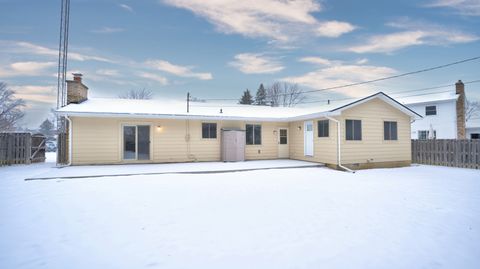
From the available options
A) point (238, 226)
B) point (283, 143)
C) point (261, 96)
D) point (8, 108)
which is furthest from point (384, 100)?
point (8, 108)

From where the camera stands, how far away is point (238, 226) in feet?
12.8

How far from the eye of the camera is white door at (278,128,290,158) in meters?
14.3

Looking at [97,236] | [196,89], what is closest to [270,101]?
[196,89]

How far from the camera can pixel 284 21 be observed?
40.9ft

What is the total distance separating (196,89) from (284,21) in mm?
13934

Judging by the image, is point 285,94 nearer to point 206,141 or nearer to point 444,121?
point 444,121

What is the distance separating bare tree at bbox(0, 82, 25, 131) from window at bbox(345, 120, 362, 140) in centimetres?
2922

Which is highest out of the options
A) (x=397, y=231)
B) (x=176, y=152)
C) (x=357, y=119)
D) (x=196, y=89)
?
(x=196, y=89)

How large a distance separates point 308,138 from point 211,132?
4921 millimetres

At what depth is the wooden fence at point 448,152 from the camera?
11.2 m

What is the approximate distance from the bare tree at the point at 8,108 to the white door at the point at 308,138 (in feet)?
89.2

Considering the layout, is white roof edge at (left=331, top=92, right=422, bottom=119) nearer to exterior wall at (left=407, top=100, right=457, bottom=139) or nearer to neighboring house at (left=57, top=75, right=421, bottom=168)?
neighboring house at (left=57, top=75, right=421, bottom=168)

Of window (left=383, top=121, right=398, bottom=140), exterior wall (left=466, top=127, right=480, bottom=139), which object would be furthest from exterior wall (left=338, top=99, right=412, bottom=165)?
exterior wall (left=466, top=127, right=480, bottom=139)

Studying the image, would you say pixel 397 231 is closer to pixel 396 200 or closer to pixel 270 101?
pixel 396 200
